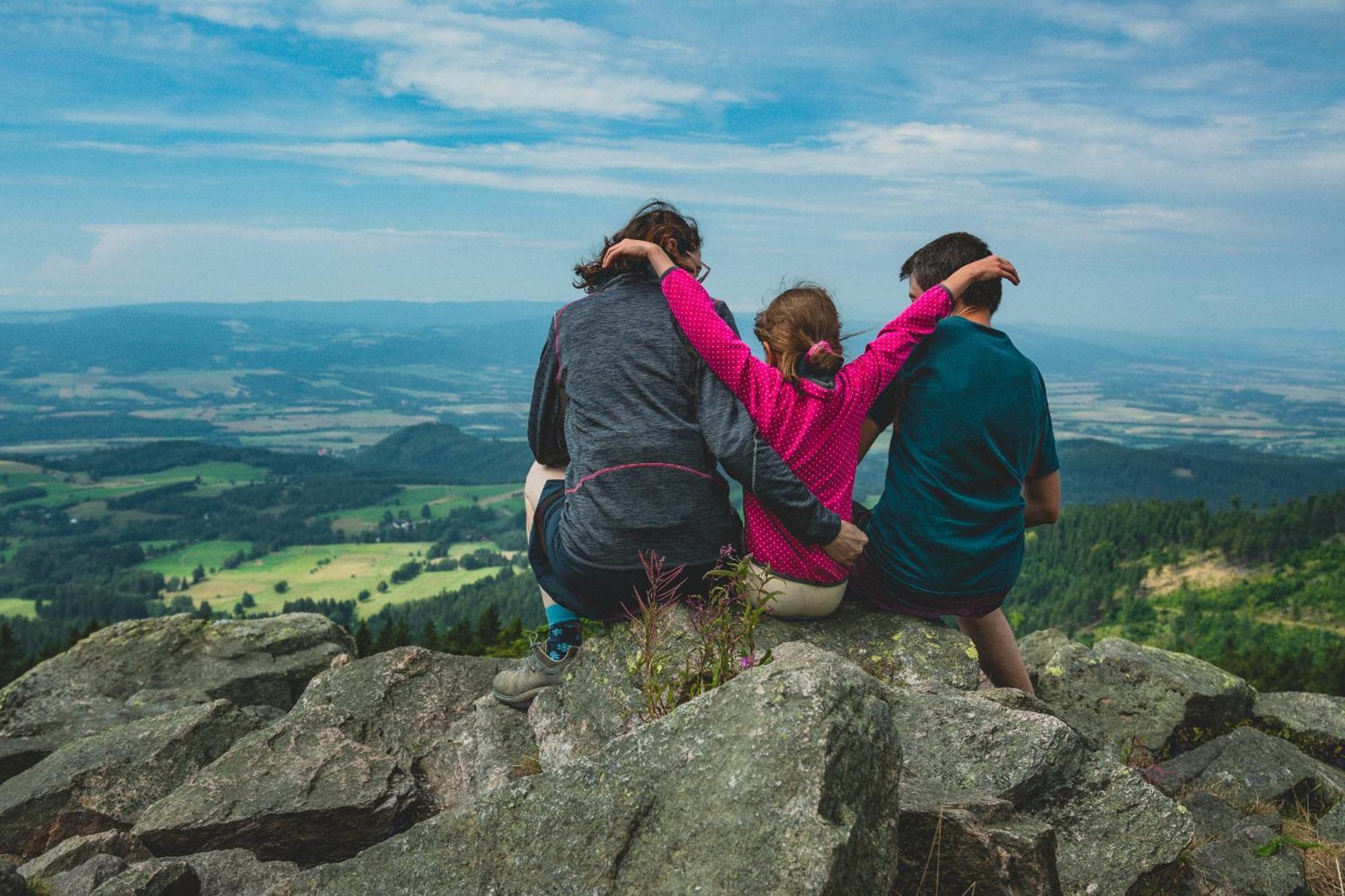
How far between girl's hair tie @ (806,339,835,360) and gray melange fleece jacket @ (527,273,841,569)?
582 millimetres

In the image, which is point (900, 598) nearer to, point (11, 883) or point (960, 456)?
point (960, 456)

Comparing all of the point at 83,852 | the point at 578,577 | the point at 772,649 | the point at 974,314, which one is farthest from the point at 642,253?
the point at 83,852

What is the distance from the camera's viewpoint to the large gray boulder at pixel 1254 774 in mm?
8141

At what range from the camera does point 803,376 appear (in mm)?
6125

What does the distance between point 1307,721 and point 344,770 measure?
10461 millimetres

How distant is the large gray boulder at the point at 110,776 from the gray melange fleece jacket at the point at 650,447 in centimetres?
443

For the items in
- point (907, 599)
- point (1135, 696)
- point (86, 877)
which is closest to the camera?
point (86, 877)

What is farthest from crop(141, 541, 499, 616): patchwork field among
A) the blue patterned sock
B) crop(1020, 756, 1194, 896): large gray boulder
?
crop(1020, 756, 1194, 896): large gray boulder

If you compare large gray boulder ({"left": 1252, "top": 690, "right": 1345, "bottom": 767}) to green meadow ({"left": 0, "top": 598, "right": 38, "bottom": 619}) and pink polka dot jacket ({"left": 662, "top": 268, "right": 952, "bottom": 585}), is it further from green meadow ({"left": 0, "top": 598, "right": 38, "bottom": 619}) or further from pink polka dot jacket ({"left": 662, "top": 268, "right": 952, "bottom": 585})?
green meadow ({"left": 0, "top": 598, "right": 38, "bottom": 619})

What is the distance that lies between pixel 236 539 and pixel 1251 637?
160 meters

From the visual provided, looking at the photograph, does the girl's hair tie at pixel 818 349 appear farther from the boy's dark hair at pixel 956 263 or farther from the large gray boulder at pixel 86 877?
the large gray boulder at pixel 86 877

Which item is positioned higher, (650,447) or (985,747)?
(650,447)

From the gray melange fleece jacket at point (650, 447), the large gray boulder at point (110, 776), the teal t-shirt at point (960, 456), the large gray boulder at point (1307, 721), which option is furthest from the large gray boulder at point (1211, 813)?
the large gray boulder at point (110, 776)

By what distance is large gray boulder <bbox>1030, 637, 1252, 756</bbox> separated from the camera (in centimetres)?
930
